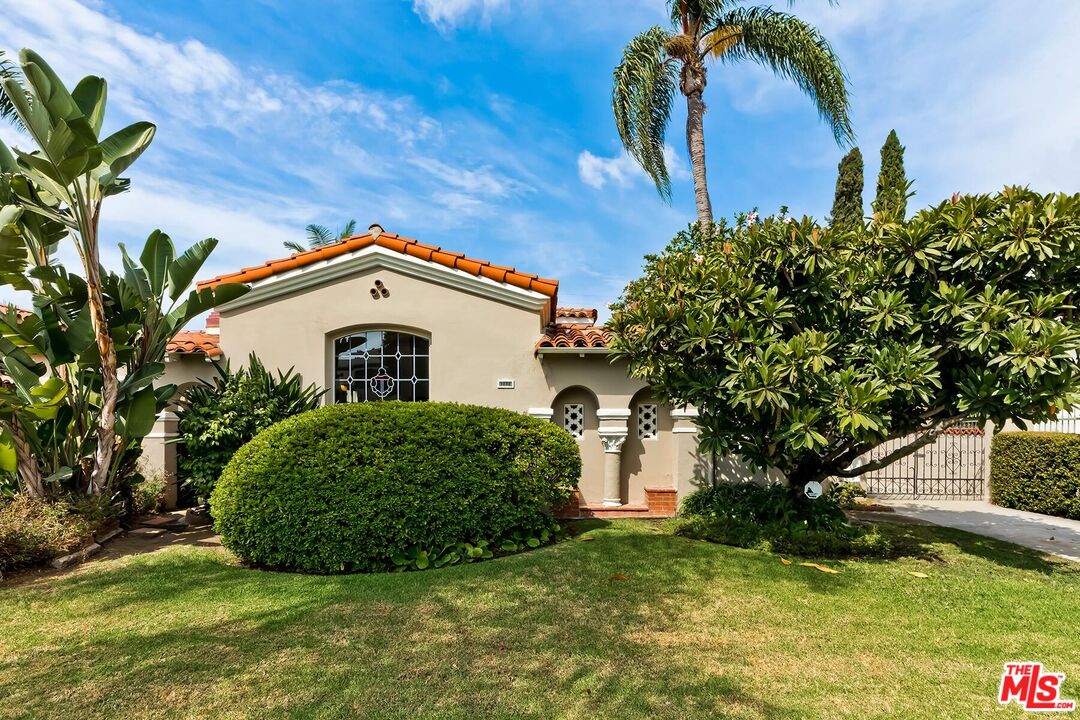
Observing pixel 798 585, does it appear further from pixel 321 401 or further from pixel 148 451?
pixel 148 451

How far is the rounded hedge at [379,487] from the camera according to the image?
6.66m

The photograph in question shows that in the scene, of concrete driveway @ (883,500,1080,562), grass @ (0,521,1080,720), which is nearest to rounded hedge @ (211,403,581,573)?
grass @ (0,521,1080,720)

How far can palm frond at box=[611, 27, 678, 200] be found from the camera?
1374 cm

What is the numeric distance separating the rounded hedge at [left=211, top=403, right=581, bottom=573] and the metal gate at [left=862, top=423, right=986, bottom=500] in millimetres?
10557

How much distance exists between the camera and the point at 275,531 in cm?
667

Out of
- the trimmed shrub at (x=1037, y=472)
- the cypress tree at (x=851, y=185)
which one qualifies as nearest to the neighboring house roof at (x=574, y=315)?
the trimmed shrub at (x=1037, y=472)

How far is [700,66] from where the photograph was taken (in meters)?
13.7

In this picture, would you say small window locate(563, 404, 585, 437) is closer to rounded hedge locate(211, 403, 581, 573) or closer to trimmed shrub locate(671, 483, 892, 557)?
trimmed shrub locate(671, 483, 892, 557)

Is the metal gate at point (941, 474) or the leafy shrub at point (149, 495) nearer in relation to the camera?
the leafy shrub at point (149, 495)

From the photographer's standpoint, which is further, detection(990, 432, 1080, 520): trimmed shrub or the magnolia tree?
detection(990, 432, 1080, 520): trimmed shrub

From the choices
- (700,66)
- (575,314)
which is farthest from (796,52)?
(575,314)

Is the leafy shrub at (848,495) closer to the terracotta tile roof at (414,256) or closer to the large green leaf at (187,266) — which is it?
the terracotta tile roof at (414,256)

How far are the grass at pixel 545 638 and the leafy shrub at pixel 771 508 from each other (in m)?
1.11

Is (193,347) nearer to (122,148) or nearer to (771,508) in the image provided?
(122,148)
